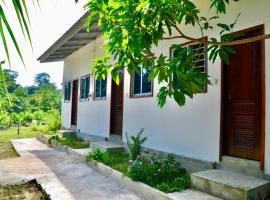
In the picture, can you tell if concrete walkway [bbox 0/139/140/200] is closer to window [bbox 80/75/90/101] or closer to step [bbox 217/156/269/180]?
step [bbox 217/156/269/180]

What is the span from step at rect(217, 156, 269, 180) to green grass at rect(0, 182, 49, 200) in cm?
306

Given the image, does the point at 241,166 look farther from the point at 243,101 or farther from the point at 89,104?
the point at 89,104

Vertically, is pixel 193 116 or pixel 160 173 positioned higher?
pixel 193 116

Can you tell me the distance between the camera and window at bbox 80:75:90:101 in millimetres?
10930

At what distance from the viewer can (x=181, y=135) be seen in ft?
18.0

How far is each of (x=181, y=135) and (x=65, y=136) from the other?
23.5 ft

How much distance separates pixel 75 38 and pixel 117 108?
3.53 metres

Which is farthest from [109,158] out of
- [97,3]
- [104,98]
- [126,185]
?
[97,3]

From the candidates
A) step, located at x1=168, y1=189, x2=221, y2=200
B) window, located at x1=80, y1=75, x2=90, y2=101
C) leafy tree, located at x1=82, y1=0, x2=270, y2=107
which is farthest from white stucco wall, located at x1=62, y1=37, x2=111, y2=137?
leafy tree, located at x1=82, y1=0, x2=270, y2=107

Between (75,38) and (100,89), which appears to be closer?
(100,89)

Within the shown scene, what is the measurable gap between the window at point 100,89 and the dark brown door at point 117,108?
64 cm

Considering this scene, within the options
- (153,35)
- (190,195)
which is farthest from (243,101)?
(153,35)

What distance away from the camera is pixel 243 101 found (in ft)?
14.7

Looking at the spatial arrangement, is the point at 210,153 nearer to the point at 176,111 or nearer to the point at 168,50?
the point at 176,111
